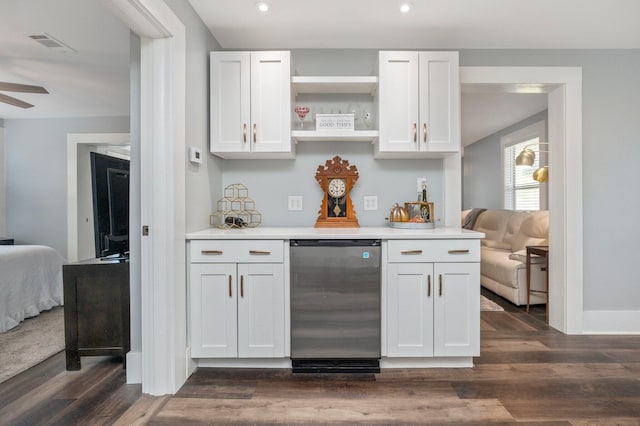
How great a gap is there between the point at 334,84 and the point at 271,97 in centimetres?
50

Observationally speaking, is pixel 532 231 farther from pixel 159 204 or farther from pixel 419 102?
pixel 159 204

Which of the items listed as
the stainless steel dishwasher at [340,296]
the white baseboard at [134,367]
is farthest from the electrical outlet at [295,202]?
the white baseboard at [134,367]

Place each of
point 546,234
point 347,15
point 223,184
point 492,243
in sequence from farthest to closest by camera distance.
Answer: point 492,243 < point 546,234 < point 223,184 < point 347,15

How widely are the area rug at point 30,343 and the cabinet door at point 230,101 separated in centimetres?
192

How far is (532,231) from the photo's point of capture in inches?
158

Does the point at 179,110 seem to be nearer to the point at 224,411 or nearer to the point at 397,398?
the point at 224,411

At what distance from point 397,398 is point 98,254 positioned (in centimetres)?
205

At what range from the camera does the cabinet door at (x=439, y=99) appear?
2439mm

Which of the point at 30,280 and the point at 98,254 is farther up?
the point at 98,254

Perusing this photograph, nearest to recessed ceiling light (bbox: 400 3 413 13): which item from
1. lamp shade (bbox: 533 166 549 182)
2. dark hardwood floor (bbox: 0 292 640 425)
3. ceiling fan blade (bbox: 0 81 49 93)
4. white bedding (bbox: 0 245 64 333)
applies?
dark hardwood floor (bbox: 0 292 640 425)

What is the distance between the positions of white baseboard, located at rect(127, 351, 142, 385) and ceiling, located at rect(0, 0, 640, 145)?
2.11m

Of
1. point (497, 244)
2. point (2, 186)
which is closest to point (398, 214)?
point (497, 244)

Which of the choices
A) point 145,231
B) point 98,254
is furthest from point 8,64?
point 145,231

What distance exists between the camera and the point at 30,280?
130 inches
